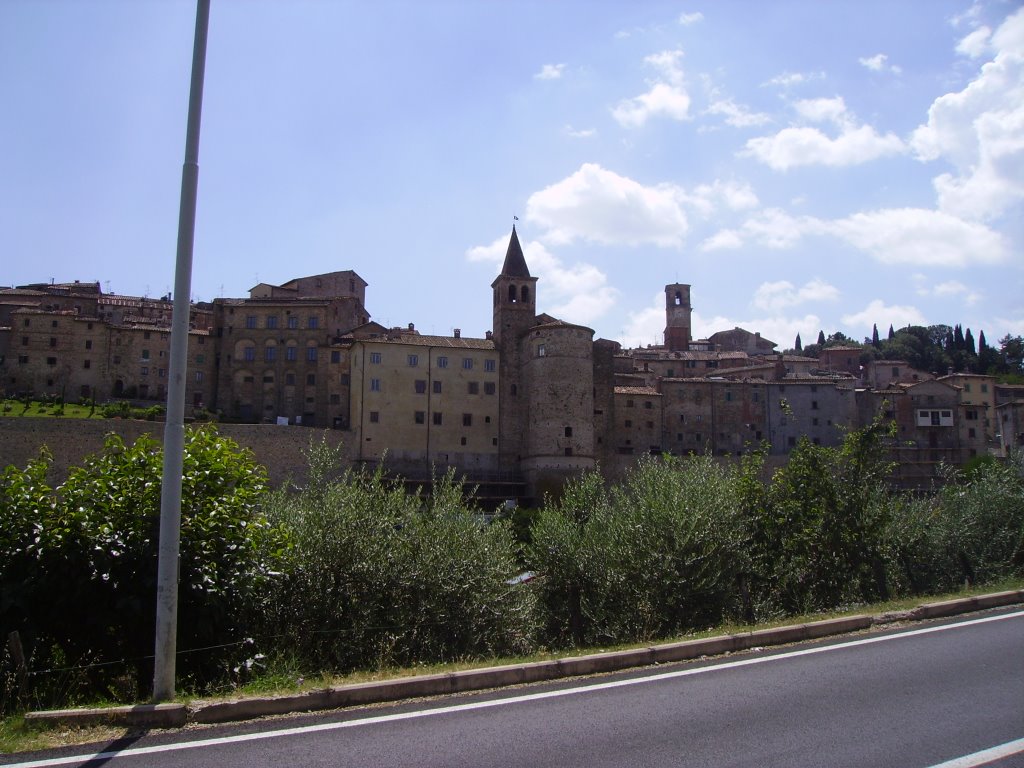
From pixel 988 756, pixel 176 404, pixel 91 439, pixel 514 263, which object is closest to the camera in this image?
pixel 988 756

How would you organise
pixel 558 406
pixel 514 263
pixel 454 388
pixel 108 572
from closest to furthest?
pixel 108 572, pixel 558 406, pixel 454 388, pixel 514 263

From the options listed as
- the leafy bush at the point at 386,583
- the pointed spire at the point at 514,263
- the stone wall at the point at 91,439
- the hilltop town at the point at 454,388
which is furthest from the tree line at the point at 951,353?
the leafy bush at the point at 386,583

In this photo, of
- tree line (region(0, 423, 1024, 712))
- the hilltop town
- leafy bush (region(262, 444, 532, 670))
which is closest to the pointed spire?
the hilltop town

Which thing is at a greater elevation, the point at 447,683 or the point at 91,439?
the point at 91,439

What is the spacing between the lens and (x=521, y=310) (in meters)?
64.1

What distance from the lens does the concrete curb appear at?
6848 mm

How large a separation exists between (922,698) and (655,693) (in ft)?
8.13

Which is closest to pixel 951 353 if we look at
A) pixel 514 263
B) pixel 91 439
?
pixel 514 263

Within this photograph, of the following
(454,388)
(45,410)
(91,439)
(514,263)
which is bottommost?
(91,439)

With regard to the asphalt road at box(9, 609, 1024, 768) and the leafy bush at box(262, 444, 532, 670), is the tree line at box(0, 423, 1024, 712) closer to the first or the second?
the leafy bush at box(262, 444, 532, 670)

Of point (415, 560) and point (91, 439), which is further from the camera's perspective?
point (91, 439)

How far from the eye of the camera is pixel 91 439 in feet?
160

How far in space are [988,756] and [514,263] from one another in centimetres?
6174

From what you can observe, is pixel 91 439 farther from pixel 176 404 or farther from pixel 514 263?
pixel 176 404
